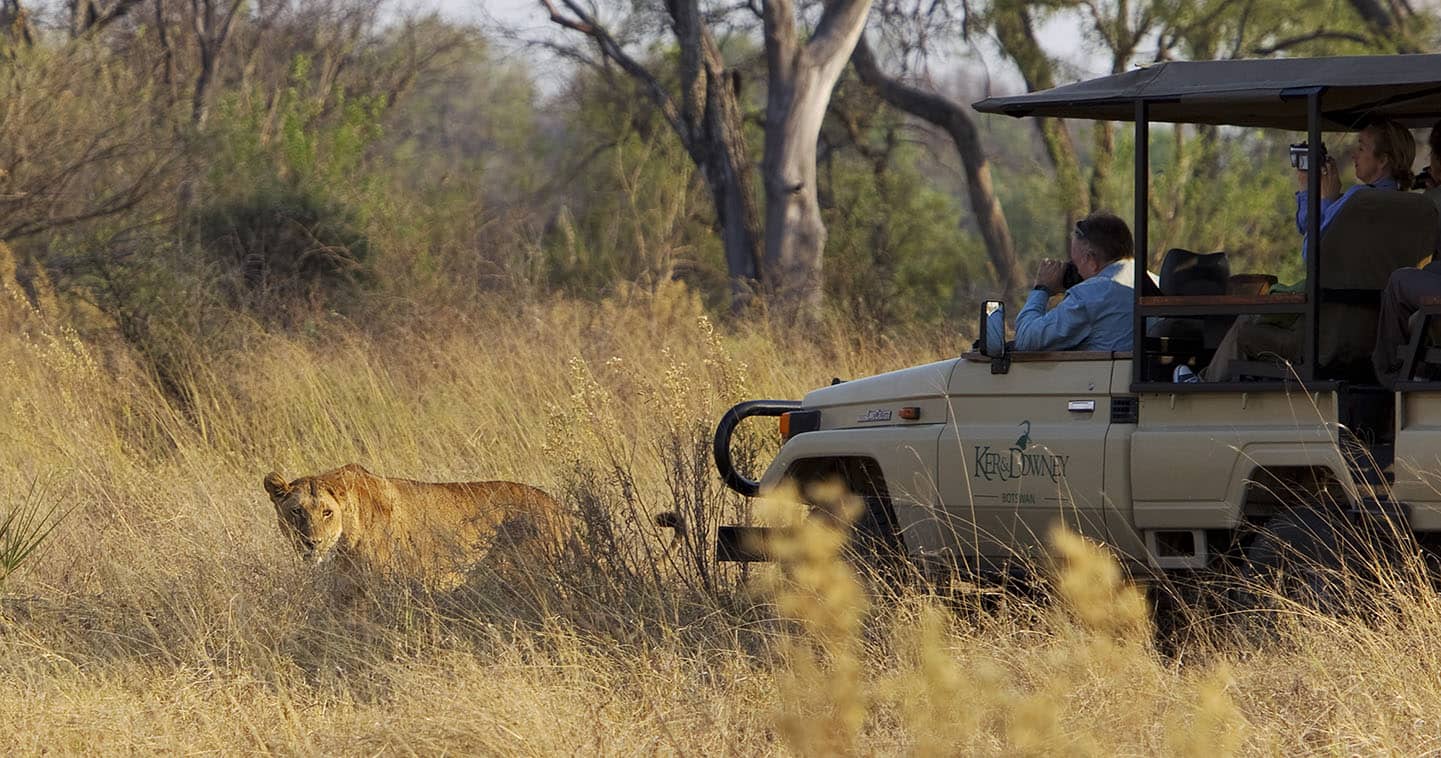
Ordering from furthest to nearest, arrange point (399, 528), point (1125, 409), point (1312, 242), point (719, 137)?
point (719, 137)
point (399, 528)
point (1125, 409)
point (1312, 242)

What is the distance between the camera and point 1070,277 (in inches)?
239

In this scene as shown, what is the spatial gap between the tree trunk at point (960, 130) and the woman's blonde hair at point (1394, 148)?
51.6 feet

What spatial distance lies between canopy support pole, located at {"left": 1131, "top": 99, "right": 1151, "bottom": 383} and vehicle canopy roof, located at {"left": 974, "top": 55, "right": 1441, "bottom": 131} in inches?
2.3

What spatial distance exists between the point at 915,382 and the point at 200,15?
882 inches

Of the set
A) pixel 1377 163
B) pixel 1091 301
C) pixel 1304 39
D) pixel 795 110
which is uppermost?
pixel 1304 39

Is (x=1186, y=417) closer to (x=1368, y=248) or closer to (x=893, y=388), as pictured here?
(x=1368, y=248)

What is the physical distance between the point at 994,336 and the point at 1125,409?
0.47 metres

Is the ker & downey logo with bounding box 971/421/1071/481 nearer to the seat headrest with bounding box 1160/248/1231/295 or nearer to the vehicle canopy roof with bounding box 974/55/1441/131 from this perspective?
the seat headrest with bounding box 1160/248/1231/295

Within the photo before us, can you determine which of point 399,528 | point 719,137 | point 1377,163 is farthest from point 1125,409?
point 719,137

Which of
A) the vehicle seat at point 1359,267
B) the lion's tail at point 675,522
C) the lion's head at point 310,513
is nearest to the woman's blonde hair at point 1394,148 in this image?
the vehicle seat at point 1359,267

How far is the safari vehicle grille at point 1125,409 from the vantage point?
5.21 meters

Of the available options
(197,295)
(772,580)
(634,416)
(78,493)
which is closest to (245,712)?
(772,580)

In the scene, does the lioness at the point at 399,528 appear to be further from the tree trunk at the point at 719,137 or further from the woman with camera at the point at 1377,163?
the tree trunk at the point at 719,137

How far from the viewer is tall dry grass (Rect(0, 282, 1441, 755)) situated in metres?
4.09
